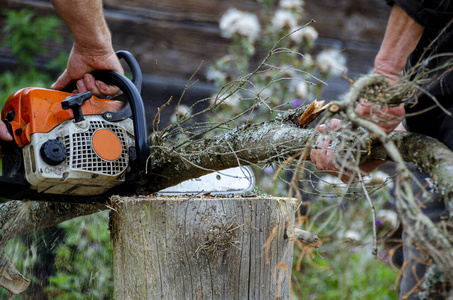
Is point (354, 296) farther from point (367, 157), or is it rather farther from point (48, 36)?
point (48, 36)

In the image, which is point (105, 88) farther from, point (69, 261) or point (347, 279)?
point (347, 279)

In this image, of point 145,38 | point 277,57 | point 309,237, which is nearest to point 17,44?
point 145,38

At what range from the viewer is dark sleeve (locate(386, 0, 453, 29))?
140 cm

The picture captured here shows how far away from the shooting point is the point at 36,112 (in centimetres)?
153

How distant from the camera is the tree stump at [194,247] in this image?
1.47 metres

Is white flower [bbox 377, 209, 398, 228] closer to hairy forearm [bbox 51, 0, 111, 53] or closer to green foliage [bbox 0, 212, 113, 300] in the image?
green foliage [bbox 0, 212, 113, 300]

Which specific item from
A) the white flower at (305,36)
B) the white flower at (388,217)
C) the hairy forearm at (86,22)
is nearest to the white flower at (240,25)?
the white flower at (305,36)

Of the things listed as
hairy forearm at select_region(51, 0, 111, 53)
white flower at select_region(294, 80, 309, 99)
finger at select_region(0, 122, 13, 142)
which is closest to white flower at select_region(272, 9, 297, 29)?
white flower at select_region(294, 80, 309, 99)

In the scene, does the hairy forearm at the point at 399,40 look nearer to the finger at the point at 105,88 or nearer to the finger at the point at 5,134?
the finger at the point at 105,88

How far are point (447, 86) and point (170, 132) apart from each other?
1034 mm

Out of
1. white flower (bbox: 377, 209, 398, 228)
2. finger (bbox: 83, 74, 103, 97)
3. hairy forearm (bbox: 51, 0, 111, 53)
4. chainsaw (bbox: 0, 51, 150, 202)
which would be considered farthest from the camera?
white flower (bbox: 377, 209, 398, 228)

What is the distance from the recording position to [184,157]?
177 centimetres

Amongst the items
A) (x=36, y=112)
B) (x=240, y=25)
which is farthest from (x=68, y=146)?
(x=240, y=25)

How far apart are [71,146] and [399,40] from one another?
114cm
